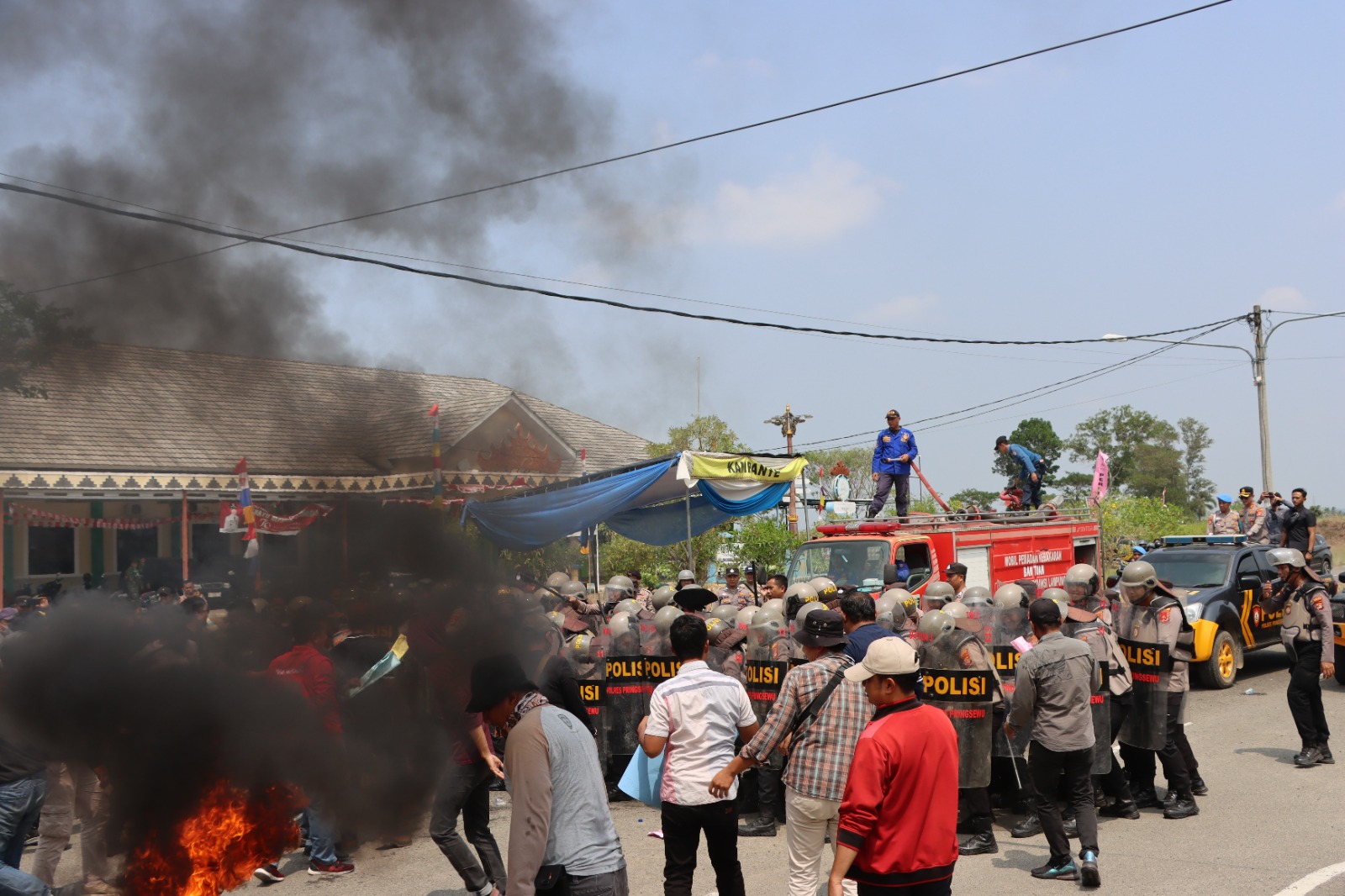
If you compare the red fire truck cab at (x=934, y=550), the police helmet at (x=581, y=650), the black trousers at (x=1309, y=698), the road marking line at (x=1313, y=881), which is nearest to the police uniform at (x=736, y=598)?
the red fire truck cab at (x=934, y=550)

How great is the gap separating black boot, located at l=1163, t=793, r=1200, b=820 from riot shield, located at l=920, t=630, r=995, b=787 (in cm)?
140

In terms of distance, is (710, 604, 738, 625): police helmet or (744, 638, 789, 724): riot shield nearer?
(744, 638, 789, 724): riot shield

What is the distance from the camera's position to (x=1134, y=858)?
6566 millimetres

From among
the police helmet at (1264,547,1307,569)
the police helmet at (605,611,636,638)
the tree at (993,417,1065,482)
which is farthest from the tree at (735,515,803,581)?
the tree at (993,417,1065,482)

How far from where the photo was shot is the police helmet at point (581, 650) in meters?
8.83

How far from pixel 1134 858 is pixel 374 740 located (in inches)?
202

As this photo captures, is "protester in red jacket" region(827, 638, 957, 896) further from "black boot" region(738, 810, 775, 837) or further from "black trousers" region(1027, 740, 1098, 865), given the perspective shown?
"black boot" region(738, 810, 775, 837)

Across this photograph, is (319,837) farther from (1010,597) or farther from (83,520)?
(83,520)

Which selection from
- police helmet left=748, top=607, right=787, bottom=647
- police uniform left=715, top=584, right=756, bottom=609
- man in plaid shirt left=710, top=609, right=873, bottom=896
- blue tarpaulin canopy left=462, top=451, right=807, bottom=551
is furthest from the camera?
blue tarpaulin canopy left=462, top=451, right=807, bottom=551

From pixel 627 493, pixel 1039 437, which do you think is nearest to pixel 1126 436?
pixel 1039 437

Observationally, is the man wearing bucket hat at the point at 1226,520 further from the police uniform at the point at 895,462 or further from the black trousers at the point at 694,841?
the black trousers at the point at 694,841

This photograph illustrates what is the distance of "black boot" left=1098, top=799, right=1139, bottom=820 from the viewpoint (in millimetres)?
7449

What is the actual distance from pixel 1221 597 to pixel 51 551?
17.7m

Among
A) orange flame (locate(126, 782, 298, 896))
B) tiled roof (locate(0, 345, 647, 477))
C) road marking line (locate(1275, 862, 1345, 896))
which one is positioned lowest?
road marking line (locate(1275, 862, 1345, 896))
